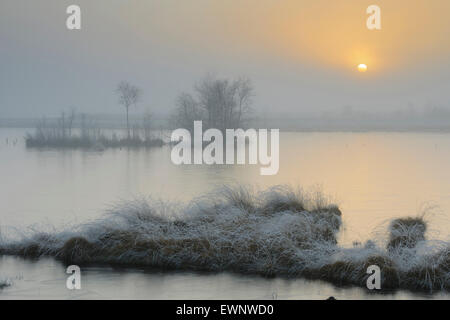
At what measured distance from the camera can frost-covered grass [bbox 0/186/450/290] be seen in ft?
26.9

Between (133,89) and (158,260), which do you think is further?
(133,89)

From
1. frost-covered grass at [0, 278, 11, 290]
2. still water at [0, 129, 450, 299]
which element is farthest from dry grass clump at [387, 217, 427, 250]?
frost-covered grass at [0, 278, 11, 290]

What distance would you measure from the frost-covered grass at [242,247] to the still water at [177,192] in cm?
36

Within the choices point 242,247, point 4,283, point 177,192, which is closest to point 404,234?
point 242,247

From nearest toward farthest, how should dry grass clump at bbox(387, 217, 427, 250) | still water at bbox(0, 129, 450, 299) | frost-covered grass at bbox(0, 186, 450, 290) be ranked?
still water at bbox(0, 129, 450, 299) → frost-covered grass at bbox(0, 186, 450, 290) → dry grass clump at bbox(387, 217, 427, 250)

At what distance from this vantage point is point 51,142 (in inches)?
1528

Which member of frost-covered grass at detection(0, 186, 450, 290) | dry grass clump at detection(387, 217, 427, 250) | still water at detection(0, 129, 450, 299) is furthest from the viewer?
dry grass clump at detection(387, 217, 427, 250)

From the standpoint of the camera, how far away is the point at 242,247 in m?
9.02

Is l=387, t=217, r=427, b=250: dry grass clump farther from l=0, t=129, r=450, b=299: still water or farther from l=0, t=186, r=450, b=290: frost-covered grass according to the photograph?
l=0, t=129, r=450, b=299: still water

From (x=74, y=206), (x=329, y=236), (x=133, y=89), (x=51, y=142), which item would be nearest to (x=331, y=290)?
(x=329, y=236)

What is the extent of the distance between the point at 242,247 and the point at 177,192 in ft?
30.2

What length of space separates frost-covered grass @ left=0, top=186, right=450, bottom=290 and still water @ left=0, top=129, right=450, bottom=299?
0.36 metres

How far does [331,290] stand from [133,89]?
4029 cm
